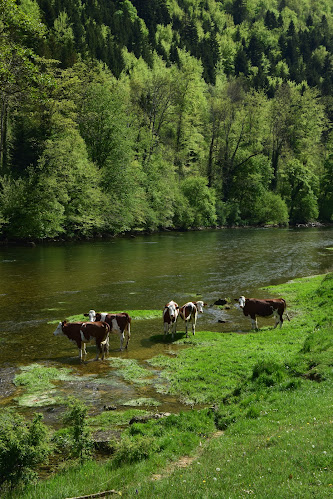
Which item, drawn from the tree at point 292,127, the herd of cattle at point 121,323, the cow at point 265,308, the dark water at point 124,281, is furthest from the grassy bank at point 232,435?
the tree at point 292,127

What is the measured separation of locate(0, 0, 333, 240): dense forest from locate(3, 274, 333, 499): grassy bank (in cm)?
1711

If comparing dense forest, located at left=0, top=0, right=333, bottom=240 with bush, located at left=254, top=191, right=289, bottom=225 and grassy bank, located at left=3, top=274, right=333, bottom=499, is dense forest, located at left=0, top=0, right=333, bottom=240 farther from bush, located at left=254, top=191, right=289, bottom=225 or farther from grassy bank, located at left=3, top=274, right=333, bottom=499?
grassy bank, located at left=3, top=274, right=333, bottom=499

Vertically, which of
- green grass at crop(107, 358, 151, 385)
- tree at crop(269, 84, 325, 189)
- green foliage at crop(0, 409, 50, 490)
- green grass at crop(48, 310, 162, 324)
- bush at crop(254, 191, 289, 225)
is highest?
tree at crop(269, 84, 325, 189)

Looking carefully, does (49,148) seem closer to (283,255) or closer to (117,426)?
(283,255)

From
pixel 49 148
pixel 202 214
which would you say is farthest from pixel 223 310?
pixel 202 214

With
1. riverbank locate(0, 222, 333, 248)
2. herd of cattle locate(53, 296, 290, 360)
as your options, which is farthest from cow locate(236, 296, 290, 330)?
riverbank locate(0, 222, 333, 248)

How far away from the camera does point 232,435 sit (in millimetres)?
9641

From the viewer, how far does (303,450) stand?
776 centimetres

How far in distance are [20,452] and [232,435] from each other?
4.51 metres

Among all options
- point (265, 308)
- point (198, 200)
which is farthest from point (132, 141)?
point (265, 308)

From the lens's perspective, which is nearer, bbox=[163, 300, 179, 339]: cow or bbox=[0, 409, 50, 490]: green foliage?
bbox=[0, 409, 50, 490]: green foliage

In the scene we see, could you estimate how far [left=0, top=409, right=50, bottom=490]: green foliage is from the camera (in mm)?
7809

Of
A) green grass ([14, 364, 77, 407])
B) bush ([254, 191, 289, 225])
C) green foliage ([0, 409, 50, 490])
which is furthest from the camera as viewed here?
bush ([254, 191, 289, 225])

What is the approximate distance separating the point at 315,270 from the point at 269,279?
6.58 metres
